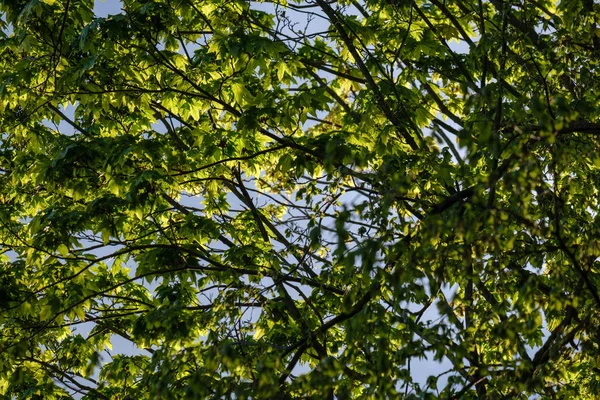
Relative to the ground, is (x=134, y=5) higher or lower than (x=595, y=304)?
higher

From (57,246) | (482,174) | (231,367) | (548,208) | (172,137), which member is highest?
(172,137)

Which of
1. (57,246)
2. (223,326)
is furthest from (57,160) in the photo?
(223,326)

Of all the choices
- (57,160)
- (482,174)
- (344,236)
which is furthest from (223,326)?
(482,174)

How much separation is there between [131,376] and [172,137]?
3.01 meters

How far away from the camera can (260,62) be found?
665cm

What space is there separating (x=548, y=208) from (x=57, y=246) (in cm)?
474

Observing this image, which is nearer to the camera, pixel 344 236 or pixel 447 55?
pixel 344 236

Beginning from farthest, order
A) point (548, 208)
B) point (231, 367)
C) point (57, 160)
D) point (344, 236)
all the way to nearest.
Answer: point (57, 160)
point (548, 208)
point (231, 367)
point (344, 236)

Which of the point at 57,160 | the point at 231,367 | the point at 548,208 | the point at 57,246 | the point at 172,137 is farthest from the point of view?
the point at 172,137

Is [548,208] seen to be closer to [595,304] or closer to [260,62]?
[595,304]

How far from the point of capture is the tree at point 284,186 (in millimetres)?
4766

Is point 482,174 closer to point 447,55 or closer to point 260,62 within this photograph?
point 447,55

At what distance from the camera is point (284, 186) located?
31.7 feet

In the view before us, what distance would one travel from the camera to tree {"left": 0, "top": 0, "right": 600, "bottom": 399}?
4.77m
